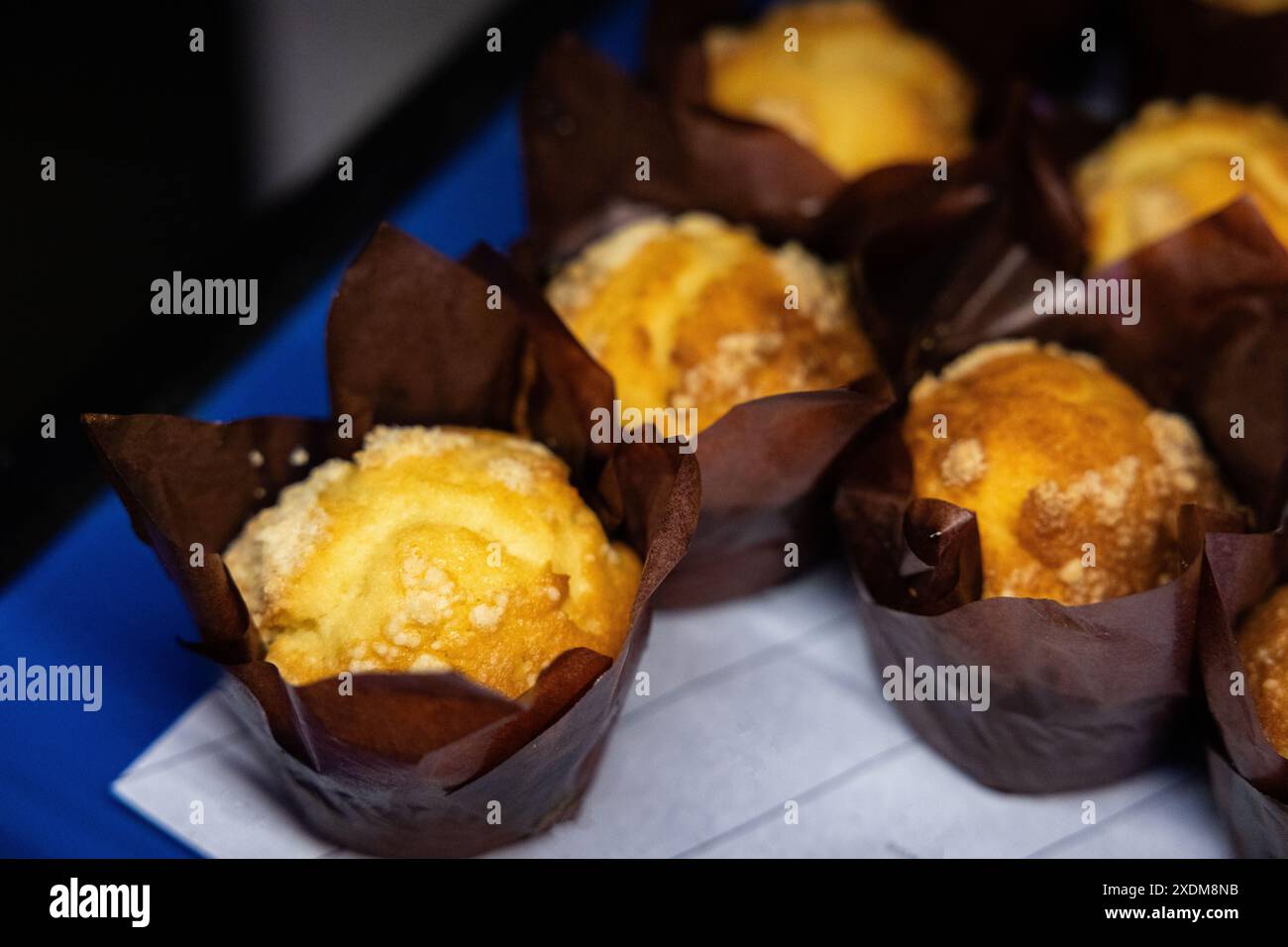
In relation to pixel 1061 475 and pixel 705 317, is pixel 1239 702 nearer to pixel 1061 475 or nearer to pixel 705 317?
pixel 1061 475

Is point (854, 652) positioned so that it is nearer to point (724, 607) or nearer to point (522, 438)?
point (724, 607)

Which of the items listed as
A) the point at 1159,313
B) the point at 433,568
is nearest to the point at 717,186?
the point at 1159,313

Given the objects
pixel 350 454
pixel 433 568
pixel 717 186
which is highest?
pixel 717 186

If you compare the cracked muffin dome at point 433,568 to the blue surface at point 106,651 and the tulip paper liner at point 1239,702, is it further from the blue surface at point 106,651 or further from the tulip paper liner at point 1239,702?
the tulip paper liner at point 1239,702

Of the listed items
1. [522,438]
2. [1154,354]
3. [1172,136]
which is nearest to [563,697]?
[522,438]

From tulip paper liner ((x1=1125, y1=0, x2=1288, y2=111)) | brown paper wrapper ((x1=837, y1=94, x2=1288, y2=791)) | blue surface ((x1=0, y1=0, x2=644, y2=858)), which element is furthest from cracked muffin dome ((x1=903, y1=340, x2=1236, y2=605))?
blue surface ((x1=0, y1=0, x2=644, y2=858))

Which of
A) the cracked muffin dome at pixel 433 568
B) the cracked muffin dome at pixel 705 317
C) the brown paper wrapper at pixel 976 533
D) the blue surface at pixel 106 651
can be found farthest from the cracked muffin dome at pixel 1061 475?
the blue surface at pixel 106 651
